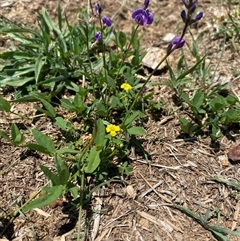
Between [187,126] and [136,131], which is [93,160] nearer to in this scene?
[136,131]

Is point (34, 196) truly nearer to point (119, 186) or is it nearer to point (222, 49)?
point (119, 186)

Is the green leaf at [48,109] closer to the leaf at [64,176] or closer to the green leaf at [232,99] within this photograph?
the leaf at [64,176]

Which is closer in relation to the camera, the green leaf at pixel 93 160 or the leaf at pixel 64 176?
the leaf at pixel 64 176

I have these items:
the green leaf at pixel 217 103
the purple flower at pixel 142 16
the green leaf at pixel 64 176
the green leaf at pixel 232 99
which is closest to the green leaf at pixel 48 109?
the green leaf at pixel 64 176

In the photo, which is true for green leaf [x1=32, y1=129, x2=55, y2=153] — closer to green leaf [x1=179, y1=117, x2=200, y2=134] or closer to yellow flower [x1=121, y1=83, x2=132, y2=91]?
yellow flower [x1=121, y1=83, x2=132, y2=91]

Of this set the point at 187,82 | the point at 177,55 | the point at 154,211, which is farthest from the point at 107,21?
the point at 154,211

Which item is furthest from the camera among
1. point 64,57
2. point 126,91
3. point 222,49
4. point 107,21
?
point 222,49
